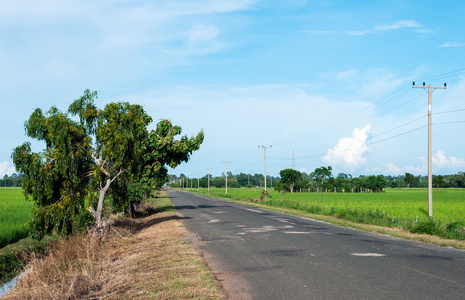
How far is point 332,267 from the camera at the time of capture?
9.82 metres

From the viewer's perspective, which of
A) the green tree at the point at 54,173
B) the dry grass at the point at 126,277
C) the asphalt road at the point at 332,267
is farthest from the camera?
the green tree at the point at 54,173

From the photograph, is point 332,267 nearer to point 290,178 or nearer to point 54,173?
Answer: point 54,173

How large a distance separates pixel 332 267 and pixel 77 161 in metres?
11.0

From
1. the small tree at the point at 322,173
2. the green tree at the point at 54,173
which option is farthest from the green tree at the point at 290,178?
the green tree at the point at 54,173

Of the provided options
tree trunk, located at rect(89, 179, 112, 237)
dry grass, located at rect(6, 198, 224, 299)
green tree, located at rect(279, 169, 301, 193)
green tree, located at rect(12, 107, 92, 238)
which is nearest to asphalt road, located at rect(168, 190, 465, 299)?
dry grass, located at rect(6, 198, 224, 299)

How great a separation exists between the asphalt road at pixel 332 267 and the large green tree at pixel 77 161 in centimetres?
467

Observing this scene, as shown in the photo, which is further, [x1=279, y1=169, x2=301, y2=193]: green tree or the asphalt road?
[x1=279, y1=169, x2=301, y2=193]: green tree

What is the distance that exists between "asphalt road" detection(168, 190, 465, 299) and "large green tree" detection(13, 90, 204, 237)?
4673mm

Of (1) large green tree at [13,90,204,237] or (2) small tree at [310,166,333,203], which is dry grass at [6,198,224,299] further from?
(2) small tree at [310,166,333,203]

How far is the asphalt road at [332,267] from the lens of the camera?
761 centimetres

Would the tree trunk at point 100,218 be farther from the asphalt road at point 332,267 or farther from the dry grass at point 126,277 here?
the asphalt road at point 332,267

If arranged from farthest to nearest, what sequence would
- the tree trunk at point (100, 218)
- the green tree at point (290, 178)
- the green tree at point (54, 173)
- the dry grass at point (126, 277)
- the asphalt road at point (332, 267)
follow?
1. the green tree at point (290, 178)
2. the tree trunk at point (100, 218)
3. the green tree at point (54, 173)
4. the asphalt road at point (332, 267)
5. the dry grass at point (126, 277)

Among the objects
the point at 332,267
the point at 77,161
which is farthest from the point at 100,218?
the point at 332,267

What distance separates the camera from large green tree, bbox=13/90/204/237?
51.1ft
